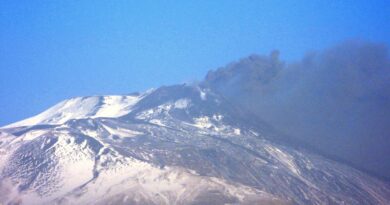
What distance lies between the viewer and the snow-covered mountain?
45.0m

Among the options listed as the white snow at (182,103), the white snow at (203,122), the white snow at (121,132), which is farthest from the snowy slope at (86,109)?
the white snow at (203,122)

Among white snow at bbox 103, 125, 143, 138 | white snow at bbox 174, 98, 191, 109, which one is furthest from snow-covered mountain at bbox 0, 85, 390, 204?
white snow at bbox 174, 98, 191, 109

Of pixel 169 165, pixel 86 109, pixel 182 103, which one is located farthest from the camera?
pixel 86 109

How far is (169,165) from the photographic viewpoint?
1997 inches

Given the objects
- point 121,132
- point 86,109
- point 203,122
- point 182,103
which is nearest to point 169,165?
point 121,132

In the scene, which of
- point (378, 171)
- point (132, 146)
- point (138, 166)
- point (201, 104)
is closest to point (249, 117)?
point (201, 104)

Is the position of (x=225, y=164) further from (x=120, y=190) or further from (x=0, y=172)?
(x=0, y=172)

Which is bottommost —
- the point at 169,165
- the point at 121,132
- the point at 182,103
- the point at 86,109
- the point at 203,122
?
the point at 169,165

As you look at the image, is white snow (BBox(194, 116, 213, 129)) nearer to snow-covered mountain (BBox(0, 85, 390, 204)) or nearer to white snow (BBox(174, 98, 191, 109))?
snow-covered mountain (BBox(0, 85, 390, 204))

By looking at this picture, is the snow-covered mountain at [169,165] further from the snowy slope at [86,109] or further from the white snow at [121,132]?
the snowy slope at [86,109]

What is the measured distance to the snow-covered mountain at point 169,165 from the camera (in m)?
45.0

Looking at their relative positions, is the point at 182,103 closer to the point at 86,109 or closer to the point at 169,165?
Answer: the point at 86,109

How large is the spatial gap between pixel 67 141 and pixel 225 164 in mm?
20122

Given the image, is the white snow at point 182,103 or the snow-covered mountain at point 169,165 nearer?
the snow-covered mountain at point 169,165
